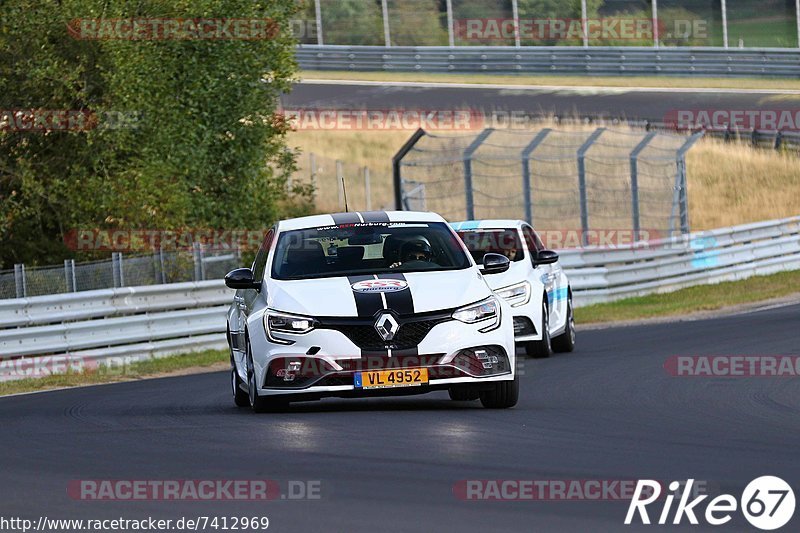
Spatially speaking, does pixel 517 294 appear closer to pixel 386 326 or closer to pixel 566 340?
pixel 566 340

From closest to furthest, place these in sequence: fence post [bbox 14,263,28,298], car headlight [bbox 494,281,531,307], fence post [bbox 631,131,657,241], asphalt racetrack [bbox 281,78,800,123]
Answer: car headlight [bbox 494,281,531,307] < fence post [bbox 14,263,28,298] < fence post [bbox 631,131,657,241] < asphalt racetrack [bbox 281,78,800,123]

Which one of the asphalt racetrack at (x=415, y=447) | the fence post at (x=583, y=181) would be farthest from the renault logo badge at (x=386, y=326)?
the fence post at (x=583, y=181)

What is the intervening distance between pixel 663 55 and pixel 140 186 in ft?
83.6

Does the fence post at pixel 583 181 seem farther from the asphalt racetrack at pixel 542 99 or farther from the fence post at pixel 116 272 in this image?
the asphalt racetrack at pixel 542 99

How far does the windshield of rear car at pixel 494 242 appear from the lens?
58.5ft

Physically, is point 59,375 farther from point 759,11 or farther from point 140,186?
point 759,11

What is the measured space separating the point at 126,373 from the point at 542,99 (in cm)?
3060

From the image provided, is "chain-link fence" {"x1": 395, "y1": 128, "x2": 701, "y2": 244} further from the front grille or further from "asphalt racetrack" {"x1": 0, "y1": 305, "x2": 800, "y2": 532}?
the front grille

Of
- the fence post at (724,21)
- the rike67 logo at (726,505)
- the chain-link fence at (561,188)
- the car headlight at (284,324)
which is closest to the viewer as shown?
the rike67 logo at (726,505)

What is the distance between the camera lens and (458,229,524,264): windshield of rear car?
1783cm

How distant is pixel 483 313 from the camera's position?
11312 mm

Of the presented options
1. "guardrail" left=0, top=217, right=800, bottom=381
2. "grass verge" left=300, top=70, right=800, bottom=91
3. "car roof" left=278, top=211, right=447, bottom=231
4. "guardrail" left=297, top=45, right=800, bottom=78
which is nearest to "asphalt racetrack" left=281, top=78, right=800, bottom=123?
"grass verge" left=300, top=70, right=800, bottom=91

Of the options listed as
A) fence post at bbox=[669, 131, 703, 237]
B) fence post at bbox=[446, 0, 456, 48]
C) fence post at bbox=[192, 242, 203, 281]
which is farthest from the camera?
fence post at bbox=[446, 0, 456, 48]

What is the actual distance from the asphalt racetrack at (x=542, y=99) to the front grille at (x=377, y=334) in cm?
3295
